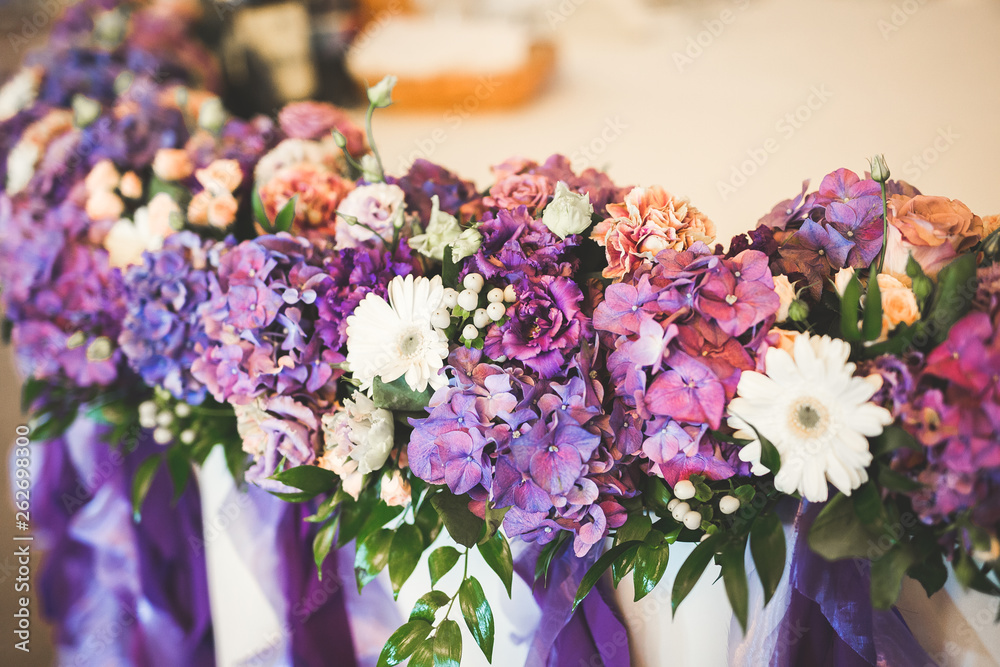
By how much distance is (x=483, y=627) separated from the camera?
69cm

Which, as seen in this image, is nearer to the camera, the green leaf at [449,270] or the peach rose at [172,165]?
the green leaf at [449,270]

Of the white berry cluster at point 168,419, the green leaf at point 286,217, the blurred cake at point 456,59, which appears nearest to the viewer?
the green leaf at point 286,217

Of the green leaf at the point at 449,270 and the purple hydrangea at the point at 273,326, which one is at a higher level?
the green leaf at the point at 449,270

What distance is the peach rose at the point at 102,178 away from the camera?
106 cm

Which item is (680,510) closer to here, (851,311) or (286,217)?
(851,311)

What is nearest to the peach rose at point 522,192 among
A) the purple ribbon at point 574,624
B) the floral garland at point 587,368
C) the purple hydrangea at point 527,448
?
the floral garland at point 587,368

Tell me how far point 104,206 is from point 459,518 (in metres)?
0.90

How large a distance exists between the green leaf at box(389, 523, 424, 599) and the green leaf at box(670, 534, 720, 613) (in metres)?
0.31

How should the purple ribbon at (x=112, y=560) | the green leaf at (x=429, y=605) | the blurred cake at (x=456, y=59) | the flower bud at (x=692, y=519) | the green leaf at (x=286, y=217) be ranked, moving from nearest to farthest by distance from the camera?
the flower bud at (x=692, y=519)
the green leaf at (x=429, y=605)
the green leaf at (x=286, y=217)
the purple ribbon at (x=112, y=560)
the blurred cake at (x=456, y=59)

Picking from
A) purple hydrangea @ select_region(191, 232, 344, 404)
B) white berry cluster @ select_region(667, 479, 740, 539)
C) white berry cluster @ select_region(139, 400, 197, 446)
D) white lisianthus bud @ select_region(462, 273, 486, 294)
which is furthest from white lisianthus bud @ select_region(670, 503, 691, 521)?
white berry cluster @ select_region(139, 400, 197, 446)

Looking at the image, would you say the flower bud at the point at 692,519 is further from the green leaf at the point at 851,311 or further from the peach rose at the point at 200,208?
the peach rose at the point at 200,208

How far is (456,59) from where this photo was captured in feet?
5.06

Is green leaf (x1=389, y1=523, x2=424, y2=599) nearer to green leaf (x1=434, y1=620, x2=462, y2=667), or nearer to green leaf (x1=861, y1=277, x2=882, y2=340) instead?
green leaf (x1=434, y1=620, x2=462, y2=667)

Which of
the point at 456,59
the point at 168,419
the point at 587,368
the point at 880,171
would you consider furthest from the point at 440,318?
the point at 456,59
